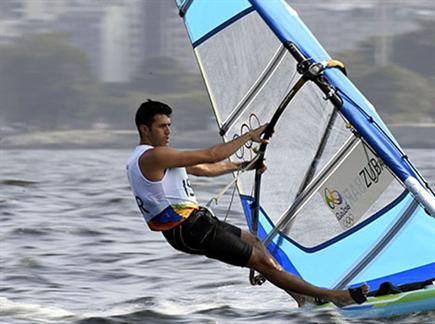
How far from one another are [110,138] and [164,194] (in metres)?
47.4

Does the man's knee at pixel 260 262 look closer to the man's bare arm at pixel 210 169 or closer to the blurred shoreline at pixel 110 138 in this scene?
the man's bare arm at pixel 210 169

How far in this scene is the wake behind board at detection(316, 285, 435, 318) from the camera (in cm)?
738

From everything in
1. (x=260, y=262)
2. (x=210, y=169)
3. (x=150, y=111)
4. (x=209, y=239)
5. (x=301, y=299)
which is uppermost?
(x=150, y=111)

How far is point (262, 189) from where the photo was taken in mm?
8625

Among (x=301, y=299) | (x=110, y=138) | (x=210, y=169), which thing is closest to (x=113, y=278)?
(x=301, y=299)

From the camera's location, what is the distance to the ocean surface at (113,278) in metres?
8.18

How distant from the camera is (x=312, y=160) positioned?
8.18 m

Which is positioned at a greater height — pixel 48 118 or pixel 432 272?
pixel 432 272

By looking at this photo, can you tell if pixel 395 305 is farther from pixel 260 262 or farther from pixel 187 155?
pixel 187 155

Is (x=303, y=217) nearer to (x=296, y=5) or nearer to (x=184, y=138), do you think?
(x=184, y=138)

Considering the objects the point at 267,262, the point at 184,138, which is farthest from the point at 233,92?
the point at 184,138

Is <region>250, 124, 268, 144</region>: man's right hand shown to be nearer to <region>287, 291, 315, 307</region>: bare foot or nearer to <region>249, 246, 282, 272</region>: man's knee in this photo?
<region>249, 246, 282, 272</region>: man's knee

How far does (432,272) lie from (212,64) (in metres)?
2.37

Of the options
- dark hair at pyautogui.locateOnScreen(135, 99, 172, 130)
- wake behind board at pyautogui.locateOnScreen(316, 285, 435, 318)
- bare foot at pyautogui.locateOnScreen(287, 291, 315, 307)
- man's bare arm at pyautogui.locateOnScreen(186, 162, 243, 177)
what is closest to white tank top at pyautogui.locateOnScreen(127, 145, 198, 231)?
dark hair at pyautogui.locateOnScreen(135, 99, 172, 130)
